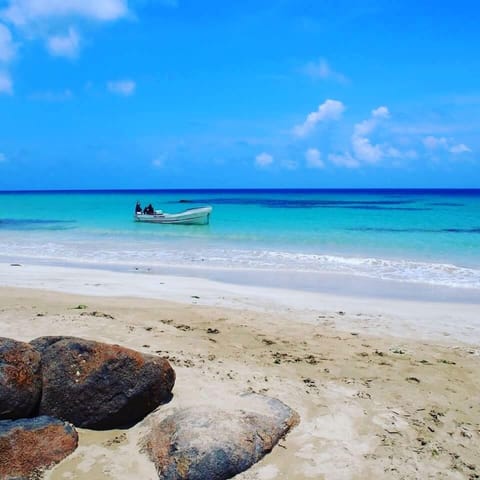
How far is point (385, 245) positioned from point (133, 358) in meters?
18.1

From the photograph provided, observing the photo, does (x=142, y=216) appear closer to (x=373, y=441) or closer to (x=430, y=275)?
(x=430, y=275)

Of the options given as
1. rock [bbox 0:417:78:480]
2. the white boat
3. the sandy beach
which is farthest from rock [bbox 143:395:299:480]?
the white boat

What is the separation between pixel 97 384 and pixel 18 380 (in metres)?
0.67

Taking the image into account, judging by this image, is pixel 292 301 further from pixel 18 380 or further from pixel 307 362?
pixel 18 380

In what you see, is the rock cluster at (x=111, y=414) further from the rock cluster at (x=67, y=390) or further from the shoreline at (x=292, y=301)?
the shoreline at (x=292, y=301)

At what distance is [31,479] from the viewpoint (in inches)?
159

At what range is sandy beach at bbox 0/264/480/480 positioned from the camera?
14.4 feet

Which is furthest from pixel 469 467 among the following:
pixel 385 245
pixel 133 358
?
pixel 385 245

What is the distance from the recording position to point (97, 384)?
4.77 metres

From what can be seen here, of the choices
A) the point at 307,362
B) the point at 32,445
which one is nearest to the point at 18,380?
the point at 32,445

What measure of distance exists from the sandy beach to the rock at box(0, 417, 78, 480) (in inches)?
4.6

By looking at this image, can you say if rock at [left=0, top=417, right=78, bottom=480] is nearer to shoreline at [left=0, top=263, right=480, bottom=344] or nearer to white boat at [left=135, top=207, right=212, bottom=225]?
shoreline at [left=0, top=263, right=480, bottom=344]

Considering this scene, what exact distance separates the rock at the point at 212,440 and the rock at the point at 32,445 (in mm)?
676

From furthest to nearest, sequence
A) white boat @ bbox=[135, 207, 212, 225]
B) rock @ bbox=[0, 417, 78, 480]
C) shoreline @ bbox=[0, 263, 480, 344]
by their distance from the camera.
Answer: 1. white boat @ bbox=[135, 207, 212, 225]
2. shoreline @ bbox=[0, 263, 480, 344]
3. rock @ bbox=[0, 417, 78, 480]
